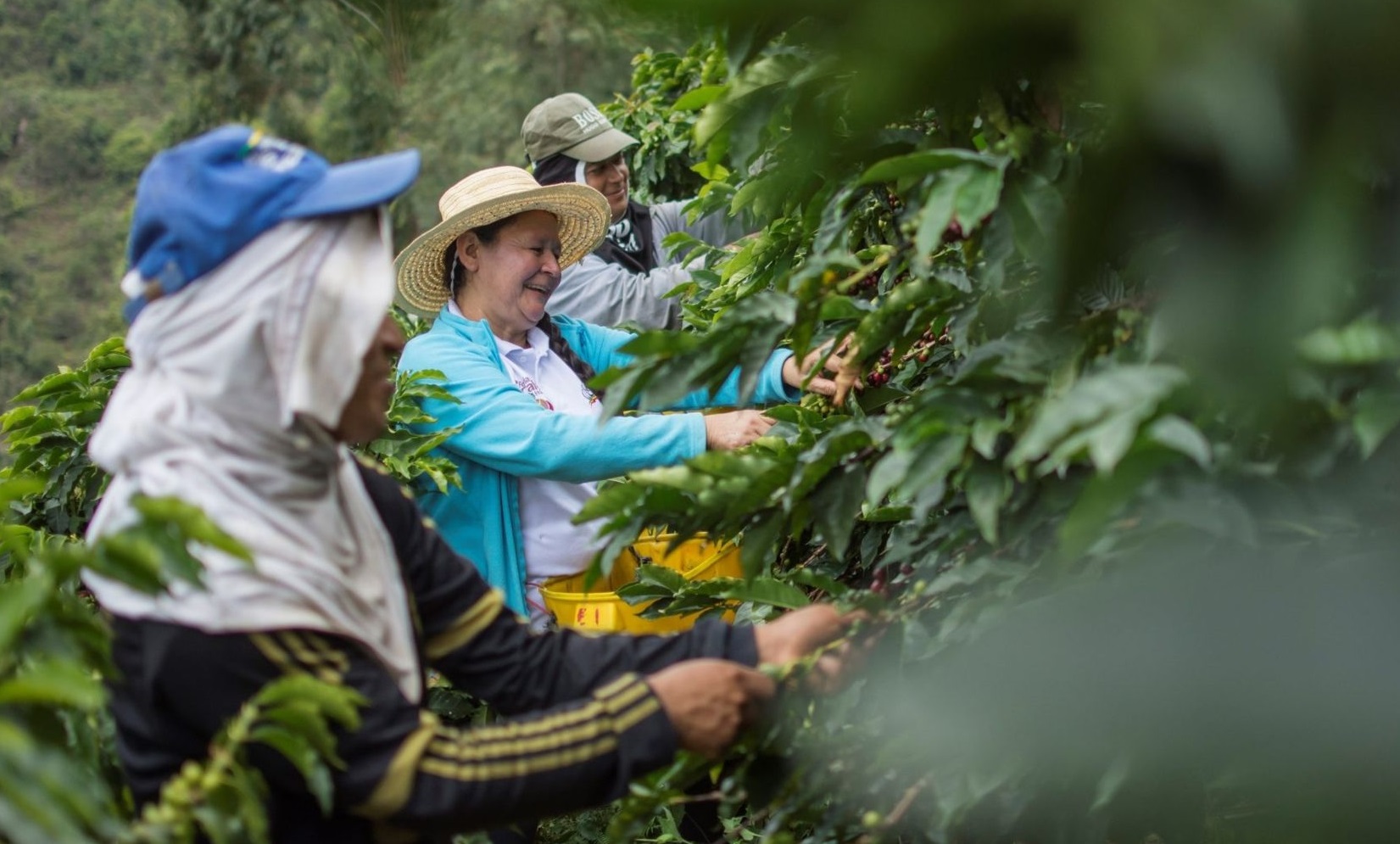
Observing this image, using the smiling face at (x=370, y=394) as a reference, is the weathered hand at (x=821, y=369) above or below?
below

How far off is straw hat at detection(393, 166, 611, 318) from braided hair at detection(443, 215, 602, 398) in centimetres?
2

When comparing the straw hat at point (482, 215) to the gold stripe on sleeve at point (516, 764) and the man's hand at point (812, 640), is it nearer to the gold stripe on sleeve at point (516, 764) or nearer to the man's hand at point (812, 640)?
the man's hand at point (812, 640)

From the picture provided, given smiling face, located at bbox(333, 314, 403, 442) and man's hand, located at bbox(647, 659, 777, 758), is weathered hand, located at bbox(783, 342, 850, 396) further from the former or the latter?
smiling face, located at bbox(333, 314, 403, 442)

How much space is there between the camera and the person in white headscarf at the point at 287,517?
1853mm

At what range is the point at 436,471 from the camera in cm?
368

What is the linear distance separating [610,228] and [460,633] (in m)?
3.10

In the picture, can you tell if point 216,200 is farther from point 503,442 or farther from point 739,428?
point 503,442

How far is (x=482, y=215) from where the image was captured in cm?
393

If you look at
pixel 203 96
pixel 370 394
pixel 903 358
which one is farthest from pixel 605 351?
pixel 203 96

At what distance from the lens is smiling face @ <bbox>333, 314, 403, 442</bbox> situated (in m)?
1.99

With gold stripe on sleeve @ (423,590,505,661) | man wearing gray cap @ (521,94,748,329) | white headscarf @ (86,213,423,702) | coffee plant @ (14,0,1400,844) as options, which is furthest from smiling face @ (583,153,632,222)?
white headscarf @ (86,213,423,702)

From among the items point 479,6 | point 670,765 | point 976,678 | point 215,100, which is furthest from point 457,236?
point 215,100

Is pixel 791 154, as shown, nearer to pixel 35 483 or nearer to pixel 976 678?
pixel 976 678

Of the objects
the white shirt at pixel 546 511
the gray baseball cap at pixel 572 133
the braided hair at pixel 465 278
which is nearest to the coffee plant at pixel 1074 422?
the white shirt at pixel 546 511
